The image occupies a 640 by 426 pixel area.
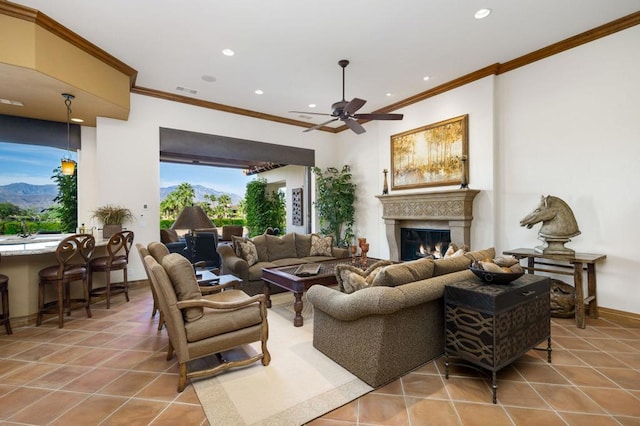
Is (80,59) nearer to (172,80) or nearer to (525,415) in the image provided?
(172,80)

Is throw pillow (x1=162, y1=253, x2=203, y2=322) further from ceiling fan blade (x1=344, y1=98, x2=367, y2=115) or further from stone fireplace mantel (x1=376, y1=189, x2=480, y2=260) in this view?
stone fireplace mantel (x1=376, y1=189, x2=480, y2=260)

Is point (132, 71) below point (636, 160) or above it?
above

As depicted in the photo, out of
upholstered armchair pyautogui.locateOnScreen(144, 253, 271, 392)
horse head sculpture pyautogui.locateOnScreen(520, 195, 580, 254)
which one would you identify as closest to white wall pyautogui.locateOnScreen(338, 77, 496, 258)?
horse head sculpture pyautogui.locateOnScreen(520, 195, 580, 254)

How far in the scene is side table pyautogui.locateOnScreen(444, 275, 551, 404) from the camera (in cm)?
208

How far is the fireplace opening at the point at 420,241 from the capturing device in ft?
18.0

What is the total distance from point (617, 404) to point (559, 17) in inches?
156

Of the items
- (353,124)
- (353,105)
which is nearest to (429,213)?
(353,124)

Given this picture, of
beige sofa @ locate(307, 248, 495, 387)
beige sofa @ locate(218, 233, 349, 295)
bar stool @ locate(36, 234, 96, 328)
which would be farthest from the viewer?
beige sofa @ locate(218, 233, 349, 295)

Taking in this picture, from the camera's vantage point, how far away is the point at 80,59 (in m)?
3.92

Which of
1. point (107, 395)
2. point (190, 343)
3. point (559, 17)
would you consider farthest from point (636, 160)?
point (107, 395)

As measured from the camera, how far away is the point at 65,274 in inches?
142

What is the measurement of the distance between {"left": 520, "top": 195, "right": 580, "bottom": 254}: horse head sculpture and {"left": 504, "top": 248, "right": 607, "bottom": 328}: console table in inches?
4.1

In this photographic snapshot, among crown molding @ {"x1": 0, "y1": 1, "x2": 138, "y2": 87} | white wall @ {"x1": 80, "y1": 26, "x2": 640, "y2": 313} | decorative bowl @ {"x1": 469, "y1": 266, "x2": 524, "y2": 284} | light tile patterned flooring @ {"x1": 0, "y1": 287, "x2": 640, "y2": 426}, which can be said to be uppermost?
crown molding @ {"x1": 0, "y1": 1, "x2": 138, "y2": 87}

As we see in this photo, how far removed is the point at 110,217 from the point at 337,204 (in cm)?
455
